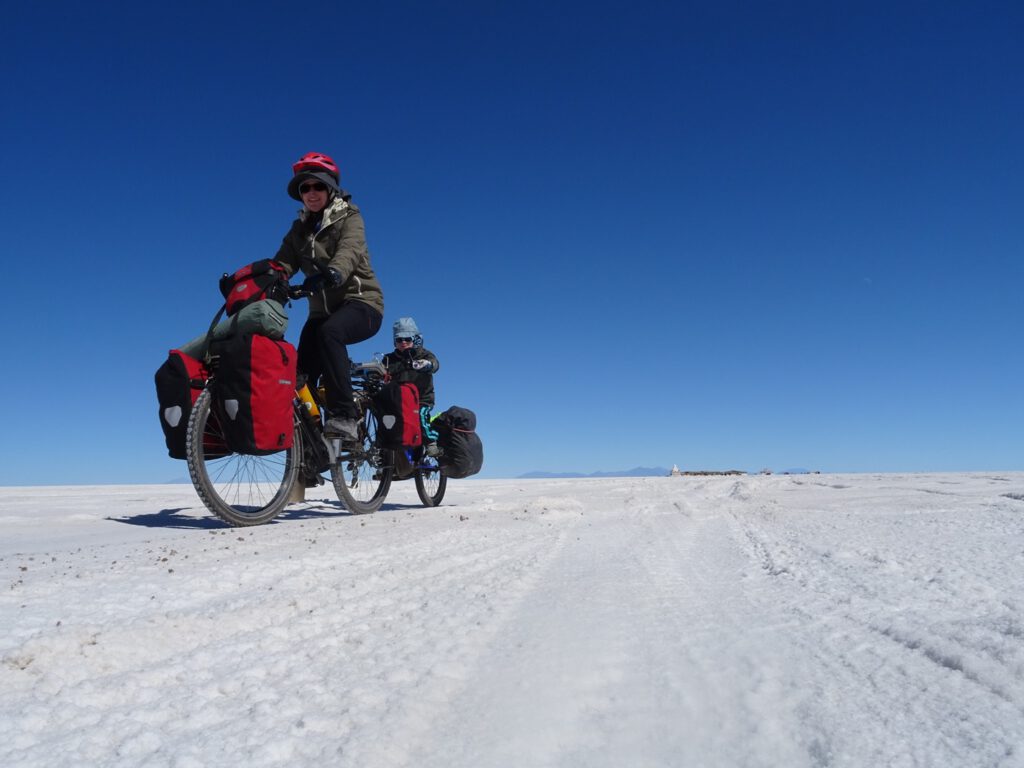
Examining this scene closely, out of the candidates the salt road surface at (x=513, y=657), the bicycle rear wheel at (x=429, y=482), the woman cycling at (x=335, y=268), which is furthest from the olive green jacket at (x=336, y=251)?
the salt road surface at (x=513, y=657)

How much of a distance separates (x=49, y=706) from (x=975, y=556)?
8.10 ft

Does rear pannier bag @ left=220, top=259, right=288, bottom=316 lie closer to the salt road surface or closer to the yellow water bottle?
the yellow water bottle

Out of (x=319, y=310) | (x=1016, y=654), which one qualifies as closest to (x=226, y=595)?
(x=1016, y=654)

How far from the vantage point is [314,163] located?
4.36 m

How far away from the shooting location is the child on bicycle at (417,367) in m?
5.86

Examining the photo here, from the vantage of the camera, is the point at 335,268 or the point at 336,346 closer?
the point at 335,268

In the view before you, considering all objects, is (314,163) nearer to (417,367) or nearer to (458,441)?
(417,367)

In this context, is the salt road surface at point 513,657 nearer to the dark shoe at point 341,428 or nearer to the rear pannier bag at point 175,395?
the rear pannier bag at point 175,395

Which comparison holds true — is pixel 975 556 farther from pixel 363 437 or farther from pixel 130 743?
pixel 363 437

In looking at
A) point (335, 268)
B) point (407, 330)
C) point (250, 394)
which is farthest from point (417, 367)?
point (250, 394)

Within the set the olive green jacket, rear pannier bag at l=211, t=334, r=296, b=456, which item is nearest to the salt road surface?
rear pannier bag at l=211, t=334, r=296, b=456

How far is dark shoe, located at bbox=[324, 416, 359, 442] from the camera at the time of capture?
443 cm

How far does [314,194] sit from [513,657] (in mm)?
4065

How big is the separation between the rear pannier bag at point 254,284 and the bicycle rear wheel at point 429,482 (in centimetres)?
232
